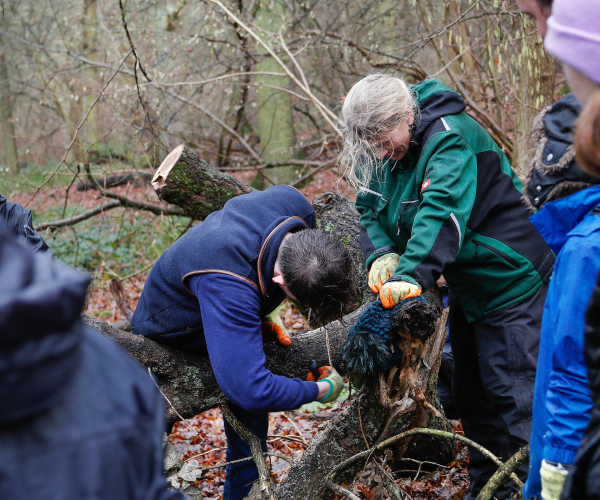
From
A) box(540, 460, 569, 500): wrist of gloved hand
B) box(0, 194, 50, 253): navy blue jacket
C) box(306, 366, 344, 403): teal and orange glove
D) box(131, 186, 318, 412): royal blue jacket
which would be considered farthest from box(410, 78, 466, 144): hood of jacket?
box(0, 194, 50, 253): navy blue jacket

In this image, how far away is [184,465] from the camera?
2648mm

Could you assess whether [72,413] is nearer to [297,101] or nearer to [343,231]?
[343,231]

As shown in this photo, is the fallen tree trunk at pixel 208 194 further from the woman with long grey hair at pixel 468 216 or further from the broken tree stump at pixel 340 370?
the woman with long grey hair at pixel 468 216

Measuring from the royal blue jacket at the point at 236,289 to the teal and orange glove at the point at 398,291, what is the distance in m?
0.51

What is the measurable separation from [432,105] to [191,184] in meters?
1.93

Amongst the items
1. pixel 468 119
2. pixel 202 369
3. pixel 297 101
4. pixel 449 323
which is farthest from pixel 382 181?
pixel 297 101

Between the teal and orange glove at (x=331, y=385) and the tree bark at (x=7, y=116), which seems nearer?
the teal and orange glove at (x=331, y=385)

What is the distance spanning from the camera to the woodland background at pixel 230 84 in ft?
16.2

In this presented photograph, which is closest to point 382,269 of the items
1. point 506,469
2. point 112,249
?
point 506,469

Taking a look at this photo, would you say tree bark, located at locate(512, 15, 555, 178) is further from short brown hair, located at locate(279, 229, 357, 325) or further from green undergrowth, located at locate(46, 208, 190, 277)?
green undergrowth, located at locate(46, 208, 190, 277)

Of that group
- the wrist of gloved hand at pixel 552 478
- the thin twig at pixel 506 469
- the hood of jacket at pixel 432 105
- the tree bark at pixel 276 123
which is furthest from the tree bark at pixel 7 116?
the wrist of gloved hand at pixel 552 478

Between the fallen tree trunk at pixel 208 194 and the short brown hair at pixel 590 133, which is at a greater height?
the short brown hair at pixel 590 133

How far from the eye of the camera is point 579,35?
43.4 inches

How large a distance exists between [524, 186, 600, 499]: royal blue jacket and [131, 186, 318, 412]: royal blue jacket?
44.3 inches
